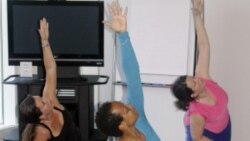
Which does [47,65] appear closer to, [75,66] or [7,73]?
[75,66]

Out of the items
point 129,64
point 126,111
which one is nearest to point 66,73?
point 129,64

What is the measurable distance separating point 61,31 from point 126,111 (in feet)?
4.54

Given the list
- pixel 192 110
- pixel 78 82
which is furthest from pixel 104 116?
pixel 78 82

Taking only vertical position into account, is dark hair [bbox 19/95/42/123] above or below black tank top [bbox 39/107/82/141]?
above

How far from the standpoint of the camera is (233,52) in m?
3.07

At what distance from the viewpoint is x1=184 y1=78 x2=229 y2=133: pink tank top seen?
2.10 meters

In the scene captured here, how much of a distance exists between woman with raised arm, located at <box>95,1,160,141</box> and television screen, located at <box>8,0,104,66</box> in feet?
3.06

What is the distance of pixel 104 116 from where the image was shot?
1607mm

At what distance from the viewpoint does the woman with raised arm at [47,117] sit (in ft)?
6.48

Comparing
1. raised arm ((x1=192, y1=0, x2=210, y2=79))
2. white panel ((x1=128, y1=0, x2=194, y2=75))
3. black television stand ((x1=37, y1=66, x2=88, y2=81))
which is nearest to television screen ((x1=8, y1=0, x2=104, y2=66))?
black television stand ((x1=37, y1=66, x2=88, y2=81))

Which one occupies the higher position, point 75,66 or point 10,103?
point 75,66

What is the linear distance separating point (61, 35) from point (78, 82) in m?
0.37

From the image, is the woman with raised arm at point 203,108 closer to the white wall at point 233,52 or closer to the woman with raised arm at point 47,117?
the woman with raised arm at point 47,117

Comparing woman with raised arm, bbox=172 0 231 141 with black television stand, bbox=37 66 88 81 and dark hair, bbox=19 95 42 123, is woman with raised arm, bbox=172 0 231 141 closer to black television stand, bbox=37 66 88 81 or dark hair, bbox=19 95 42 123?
dark hair, bbox=19 95 42 123
